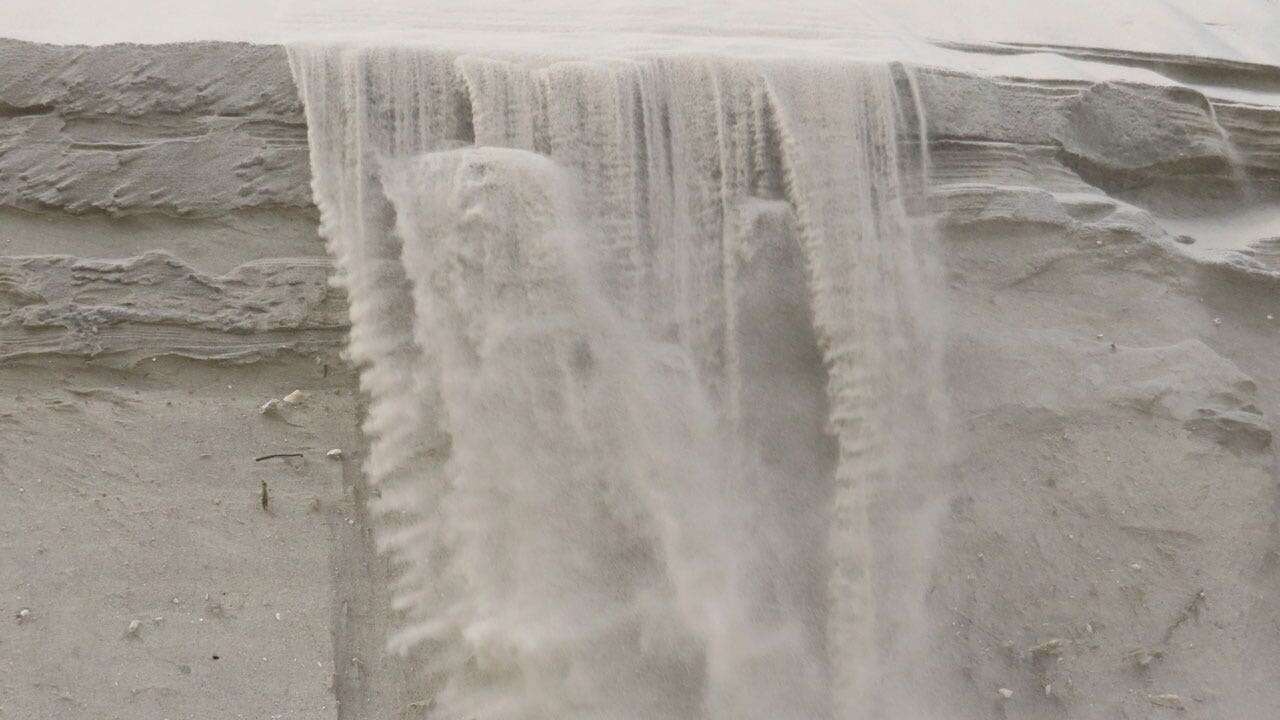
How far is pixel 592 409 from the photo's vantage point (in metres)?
2.71

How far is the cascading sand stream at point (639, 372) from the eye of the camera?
2.59 m

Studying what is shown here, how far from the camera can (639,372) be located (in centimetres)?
279

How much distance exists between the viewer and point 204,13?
3.31 m

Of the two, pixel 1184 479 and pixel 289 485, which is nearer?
pixel 289 485

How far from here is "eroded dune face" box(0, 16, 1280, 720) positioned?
101 inches

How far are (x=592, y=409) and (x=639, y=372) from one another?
6.8 inches

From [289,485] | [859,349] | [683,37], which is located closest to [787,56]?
[683,37]

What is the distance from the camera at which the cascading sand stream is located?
259 centimetres

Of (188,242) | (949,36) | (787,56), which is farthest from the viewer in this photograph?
(949,36)

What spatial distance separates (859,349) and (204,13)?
2272 mm

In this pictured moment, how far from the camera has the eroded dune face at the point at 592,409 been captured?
2570 millimetres

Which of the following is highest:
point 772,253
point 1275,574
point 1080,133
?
point 1080,133

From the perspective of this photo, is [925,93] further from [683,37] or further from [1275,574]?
[1275,574]

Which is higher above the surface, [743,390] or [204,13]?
[204,13]
